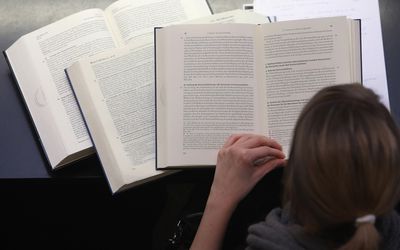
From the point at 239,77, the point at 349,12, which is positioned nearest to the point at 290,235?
the point at 239,77

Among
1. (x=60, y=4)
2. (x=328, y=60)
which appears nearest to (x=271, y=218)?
(x=328, y=60)

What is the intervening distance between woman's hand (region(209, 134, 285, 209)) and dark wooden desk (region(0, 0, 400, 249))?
62mm

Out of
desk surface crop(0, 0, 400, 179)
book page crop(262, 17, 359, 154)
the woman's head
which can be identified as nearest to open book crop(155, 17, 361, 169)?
→ book page crop(262, 17, 359, 154)

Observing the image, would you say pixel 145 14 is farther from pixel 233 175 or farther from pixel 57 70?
pixel 233 175

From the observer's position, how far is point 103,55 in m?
0.80

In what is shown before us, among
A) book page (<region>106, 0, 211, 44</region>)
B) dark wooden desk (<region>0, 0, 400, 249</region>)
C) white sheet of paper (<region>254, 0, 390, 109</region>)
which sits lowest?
dark wooden desk (<region>0, 0, 400, 249</region>)

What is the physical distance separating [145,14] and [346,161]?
484 mm

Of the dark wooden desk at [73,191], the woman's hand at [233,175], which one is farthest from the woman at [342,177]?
the dark wooden desk at [73,191]

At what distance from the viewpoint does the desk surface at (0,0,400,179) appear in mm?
803

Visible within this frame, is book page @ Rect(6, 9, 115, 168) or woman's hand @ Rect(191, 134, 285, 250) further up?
book page @ Rect(6, 9, 115, 168)

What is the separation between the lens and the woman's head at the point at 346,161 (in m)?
0.51

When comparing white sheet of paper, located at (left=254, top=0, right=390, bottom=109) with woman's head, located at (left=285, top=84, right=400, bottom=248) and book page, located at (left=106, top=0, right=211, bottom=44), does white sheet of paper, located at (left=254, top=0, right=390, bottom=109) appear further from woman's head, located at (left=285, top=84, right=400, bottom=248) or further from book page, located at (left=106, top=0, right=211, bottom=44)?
woman's head, located at (left=285, top=84, right=400, bottom=248)

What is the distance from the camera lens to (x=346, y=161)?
20.1 inches

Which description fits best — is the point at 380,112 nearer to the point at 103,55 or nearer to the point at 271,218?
the point at 271,218
